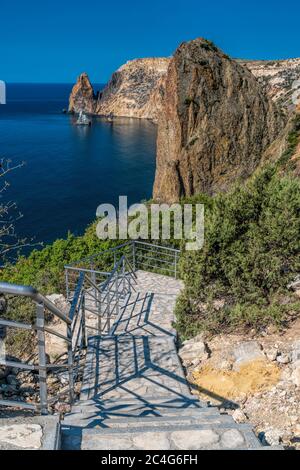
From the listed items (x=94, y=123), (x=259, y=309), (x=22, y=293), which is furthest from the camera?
(x=94, y=123)

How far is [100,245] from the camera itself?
17844 mm

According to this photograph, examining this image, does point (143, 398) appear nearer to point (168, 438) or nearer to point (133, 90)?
point (168, 438)

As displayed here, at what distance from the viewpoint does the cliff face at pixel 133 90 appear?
142250 mm

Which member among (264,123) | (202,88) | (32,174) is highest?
(202,88)

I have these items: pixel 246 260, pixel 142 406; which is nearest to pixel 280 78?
pixel 246 260

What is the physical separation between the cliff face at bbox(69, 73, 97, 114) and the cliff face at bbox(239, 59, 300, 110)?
219ft

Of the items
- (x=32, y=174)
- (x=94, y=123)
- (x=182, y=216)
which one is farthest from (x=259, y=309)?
(x=94, y=123)

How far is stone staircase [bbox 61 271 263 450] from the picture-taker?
10.4 feet

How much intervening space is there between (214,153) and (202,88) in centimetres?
609

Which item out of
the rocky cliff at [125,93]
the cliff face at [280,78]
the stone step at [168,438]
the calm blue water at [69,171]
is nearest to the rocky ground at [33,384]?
the stone step at [168,438]

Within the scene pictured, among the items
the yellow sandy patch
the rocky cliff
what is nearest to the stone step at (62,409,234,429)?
the yellow sandy patch

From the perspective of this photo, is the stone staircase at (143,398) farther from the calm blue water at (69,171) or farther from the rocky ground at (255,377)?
the calm blue water at (69,171)

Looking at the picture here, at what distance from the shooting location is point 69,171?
65.1 meters
